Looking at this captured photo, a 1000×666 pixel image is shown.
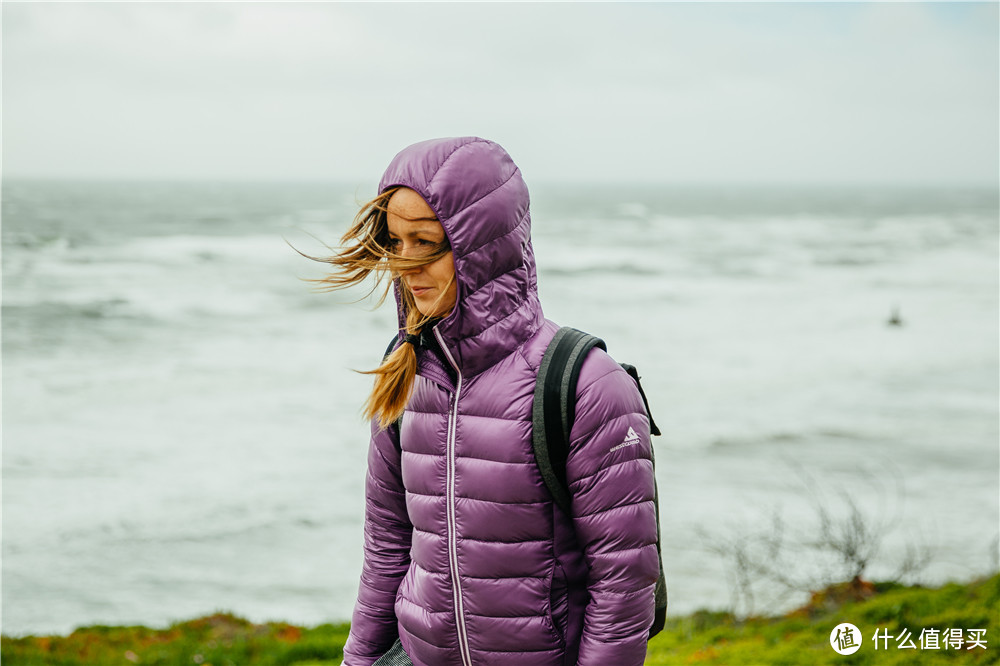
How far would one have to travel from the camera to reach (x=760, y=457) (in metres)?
12.7

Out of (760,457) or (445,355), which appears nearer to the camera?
(445,355)

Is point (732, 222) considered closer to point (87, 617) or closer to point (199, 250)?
point (199, 250)

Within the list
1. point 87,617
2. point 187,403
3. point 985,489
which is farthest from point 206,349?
point 985,489

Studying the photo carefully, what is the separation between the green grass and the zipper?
12.0ft

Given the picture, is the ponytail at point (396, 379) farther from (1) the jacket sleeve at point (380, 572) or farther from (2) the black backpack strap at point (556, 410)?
(2) the black backpack strap at point (556, 410)

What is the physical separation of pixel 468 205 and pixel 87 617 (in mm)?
8872

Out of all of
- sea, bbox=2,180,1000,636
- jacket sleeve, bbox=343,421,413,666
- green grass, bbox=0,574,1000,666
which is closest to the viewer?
jacket sleeve, bbox=343,421,413,666

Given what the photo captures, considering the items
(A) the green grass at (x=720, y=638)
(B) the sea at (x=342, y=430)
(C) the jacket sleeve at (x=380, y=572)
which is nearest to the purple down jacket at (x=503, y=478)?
(C) the jacket sleeve at (x=380, y=572)

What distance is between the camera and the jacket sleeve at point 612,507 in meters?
1.61

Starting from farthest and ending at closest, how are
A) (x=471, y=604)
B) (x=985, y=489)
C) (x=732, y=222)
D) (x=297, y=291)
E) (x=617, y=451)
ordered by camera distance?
(x=732, y=222) → (x=297, y=291) → (x=985, y=489) → (x=471, y=604) → (x=617, y=451)

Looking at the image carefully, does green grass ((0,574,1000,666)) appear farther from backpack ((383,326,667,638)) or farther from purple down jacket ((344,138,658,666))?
backpack ((383,326,667,638))

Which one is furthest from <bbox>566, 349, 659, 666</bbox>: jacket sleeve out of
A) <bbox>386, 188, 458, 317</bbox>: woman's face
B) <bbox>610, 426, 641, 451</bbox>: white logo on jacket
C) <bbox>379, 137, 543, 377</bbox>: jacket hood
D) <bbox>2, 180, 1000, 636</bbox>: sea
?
<bbox>2, 180, 1000, 636</bbox>: sea

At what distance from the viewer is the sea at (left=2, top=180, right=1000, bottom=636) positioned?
8992 millimetres

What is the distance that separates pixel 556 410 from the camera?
5.30 feet
